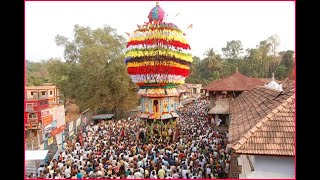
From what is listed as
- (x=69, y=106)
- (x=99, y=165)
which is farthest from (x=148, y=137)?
(x=69, y=106)

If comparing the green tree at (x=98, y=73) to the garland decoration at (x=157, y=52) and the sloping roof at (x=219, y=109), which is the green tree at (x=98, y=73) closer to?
the sloping roof at (x=219, y=109)

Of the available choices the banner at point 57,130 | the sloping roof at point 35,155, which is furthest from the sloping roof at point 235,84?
the sloping roof at point 35,155

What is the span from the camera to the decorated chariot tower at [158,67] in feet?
56.1

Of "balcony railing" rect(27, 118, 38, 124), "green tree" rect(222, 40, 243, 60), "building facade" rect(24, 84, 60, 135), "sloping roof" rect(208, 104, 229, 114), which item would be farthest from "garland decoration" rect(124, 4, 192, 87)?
"green tree" rect(222, 40, 243, 60)

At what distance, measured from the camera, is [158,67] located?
1738cm

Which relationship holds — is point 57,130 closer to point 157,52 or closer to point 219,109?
point 157,52

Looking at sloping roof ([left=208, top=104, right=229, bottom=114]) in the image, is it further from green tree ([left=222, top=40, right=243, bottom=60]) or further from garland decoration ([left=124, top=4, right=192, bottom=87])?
green tree ([left=222, top=40, right=243, bottom=60])

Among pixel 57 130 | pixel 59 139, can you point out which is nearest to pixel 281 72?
pixel 57 130

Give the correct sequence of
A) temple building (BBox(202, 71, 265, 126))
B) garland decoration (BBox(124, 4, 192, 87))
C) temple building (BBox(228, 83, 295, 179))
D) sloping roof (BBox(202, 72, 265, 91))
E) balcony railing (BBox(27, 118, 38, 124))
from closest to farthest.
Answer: temple building (BBox(228, 83, 295, 179)) < garland decoration (BBox(124, 4, 192, 87)) < temple building (BBox(202, 71, 265, 126)) < sloping roof (BBox(202, 72, 265, 91)) < balcony railing (BBox(27, 118, 38, 124))

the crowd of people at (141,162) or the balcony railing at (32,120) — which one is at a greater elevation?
the balcony railing at (32,120)

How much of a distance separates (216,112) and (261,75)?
101 ft

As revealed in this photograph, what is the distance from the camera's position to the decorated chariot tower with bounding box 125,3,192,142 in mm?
17109

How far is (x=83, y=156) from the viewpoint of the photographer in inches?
523

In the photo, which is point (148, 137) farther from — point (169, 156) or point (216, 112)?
point (216, 112)
